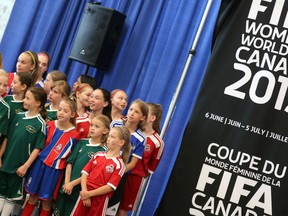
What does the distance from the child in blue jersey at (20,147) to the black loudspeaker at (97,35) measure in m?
1.57

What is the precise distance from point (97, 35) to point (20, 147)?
6.31 ft

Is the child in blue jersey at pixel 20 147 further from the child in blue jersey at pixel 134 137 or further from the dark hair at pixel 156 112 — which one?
the dark hair at pixel 156 112

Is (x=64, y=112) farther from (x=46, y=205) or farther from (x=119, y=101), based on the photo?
(x=46, y=205)

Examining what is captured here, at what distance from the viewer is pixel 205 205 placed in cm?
322

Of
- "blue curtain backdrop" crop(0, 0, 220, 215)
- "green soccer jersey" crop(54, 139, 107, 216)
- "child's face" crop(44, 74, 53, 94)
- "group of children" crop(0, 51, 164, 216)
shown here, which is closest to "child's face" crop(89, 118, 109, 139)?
"group of children" crop(0, 51, 164, 216)

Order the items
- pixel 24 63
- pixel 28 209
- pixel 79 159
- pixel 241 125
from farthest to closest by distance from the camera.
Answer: pixel 24 63, pixel 28 209, pixel 79 159, pixel 241 125

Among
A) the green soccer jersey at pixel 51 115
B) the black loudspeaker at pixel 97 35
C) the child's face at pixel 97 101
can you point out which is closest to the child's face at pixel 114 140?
the child's face at pixel 97 101

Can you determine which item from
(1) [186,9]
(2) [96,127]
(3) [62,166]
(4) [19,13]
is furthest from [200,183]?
(4) [19,13]

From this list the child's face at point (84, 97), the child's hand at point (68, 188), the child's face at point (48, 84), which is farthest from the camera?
the child's face at point (48, 84)

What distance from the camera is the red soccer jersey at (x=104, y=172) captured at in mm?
3850

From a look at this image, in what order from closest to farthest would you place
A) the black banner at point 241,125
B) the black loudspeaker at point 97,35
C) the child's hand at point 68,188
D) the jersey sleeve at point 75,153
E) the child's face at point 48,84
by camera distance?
the black banner at point 241,125, the child's hand at point 68,188, the jersey sleeve at point 75,153, the child's face at point 48,84, the black loudspeaker at point 97,35

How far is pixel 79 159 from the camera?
4.09 m

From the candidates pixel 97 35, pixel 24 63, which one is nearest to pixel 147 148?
pixel 24 63

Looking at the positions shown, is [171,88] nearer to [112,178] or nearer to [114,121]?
[114,121]
